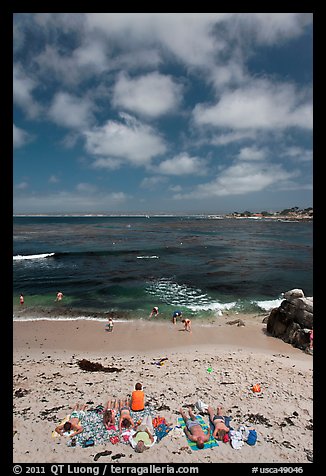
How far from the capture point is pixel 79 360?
11789 mm

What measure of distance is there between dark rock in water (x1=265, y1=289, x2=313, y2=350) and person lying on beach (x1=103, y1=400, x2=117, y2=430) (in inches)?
391

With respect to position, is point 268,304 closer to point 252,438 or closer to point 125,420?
point 252,438

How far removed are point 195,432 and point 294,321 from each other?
370 inches

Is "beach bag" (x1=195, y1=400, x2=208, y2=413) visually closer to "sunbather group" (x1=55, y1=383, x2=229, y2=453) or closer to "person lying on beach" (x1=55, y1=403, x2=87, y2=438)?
"sunbather group" (x1=55, y1=383, x2=229, y2=453)

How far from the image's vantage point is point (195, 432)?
6.75m

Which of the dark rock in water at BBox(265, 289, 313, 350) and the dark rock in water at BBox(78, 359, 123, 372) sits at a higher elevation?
the dark rock in water at BBox(265, 289, 313, 350)

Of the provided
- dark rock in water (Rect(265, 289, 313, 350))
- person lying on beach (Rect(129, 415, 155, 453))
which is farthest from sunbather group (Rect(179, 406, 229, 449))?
dark rock in water (Rect(265, 289, 313, 350))

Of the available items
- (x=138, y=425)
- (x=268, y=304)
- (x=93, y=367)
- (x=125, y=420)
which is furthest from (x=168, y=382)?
(x=268, y=304)

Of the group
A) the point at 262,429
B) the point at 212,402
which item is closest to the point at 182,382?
the point at 212,402

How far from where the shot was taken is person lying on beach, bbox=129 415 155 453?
20.7 feet

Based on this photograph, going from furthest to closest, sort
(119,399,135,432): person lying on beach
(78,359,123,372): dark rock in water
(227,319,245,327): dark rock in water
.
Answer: (227,319,245,327): dark rock in water < (78,359,123,372): dark rock in water < (119,399,135,432): person lying on beach
